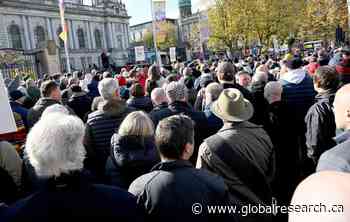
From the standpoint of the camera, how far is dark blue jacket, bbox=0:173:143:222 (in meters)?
2.16

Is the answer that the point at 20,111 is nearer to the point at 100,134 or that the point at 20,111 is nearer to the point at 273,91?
the point at 100,134

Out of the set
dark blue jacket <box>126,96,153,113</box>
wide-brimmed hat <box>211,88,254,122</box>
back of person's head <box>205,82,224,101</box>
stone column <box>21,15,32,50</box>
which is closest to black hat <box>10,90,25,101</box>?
dark blue jacket <box>126,96,153,113</box>

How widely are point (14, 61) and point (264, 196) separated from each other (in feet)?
70.6

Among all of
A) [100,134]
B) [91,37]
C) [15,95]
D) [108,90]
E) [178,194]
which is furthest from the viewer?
[91,37]

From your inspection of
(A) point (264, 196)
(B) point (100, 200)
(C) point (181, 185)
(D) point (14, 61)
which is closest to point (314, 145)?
(A) point (264, 196)

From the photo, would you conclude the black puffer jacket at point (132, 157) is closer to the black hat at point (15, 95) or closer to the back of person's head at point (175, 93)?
the back of person's head at point (175, 93)

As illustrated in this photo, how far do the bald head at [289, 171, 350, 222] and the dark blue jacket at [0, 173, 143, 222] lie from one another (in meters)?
1.25

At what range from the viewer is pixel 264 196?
138 inches

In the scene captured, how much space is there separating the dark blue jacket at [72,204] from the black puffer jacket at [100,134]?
2619mm

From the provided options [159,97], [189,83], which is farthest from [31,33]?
[159,97]

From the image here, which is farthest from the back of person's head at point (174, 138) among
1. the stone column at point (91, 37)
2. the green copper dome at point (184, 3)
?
the green copper dome at point (184, 3)

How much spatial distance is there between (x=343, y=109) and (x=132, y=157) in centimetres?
187

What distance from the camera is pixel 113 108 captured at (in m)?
5.01

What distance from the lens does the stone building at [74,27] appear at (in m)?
56.9
